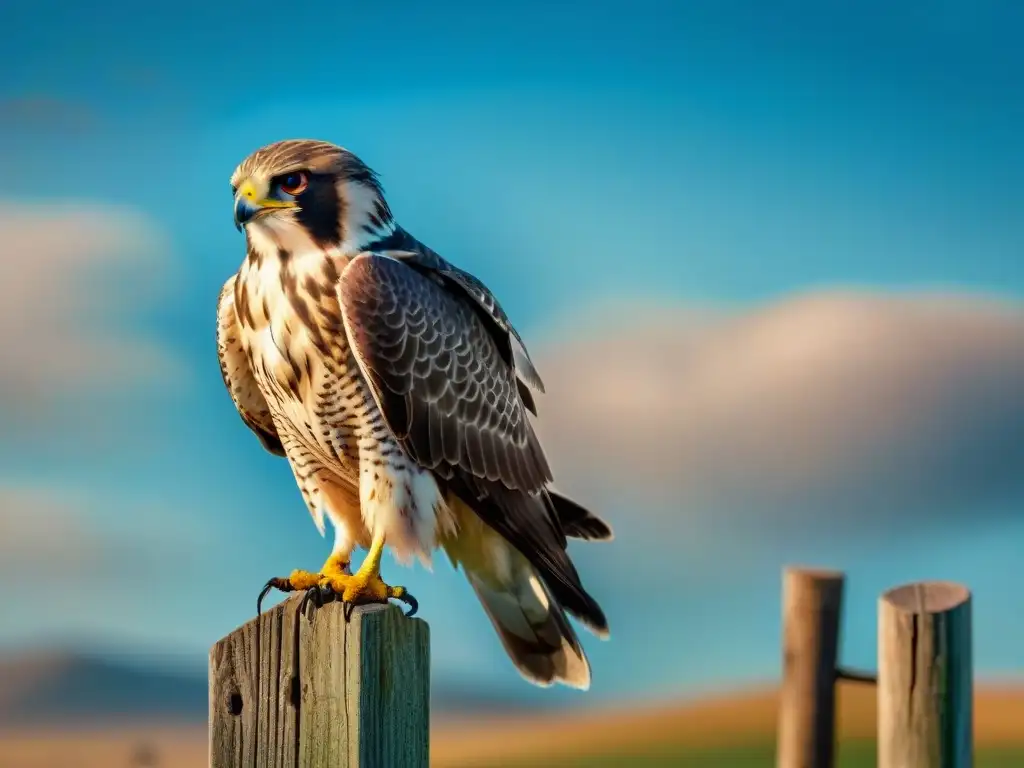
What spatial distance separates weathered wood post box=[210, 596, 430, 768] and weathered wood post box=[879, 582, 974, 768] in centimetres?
243

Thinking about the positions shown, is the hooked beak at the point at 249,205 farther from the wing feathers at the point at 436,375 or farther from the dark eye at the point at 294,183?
the wing feathers at the point at 436,375

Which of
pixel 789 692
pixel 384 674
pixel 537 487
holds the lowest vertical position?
pixel 789 692

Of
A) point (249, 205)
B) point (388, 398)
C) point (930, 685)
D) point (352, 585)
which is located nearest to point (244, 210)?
point (249, 205)

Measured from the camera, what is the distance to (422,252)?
4.32 meters

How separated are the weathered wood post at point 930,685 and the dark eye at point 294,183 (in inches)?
104

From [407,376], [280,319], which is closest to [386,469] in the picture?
[407,376]

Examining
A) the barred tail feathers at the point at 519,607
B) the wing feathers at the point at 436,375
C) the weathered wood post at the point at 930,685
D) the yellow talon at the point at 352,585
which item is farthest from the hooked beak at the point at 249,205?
the weathered wood post at the point at 930,685

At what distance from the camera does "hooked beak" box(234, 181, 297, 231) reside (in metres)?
3.89

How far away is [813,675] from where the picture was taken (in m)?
5.18

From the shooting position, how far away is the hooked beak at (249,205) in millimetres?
3887

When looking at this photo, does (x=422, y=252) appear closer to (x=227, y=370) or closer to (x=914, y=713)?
(x=227, y=370)

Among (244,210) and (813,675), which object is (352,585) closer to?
(244,210)

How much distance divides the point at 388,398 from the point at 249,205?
0.74m

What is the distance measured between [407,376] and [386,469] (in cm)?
31
